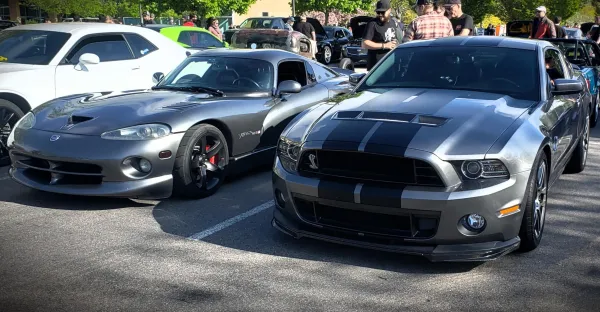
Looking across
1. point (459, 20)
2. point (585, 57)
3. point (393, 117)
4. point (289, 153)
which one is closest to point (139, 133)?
point (289, 153)

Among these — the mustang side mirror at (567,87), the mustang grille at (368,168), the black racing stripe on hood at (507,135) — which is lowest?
the mustang grille at (368,168)

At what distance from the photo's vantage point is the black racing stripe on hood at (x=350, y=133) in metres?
4.52

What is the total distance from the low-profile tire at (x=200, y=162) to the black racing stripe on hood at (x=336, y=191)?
6.06 ft

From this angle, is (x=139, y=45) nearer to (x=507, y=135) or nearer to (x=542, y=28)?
(x=507, y=135)

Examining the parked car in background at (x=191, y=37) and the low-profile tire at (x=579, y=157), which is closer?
the low-profile tire at (x=579, y=157)

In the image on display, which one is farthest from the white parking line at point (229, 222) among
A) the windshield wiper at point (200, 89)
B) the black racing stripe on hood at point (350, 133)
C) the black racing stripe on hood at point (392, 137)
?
the black racing stripe on hood at point (392, 137)

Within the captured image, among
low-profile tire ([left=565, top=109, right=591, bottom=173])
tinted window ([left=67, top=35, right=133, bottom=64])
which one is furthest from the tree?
low-profile tire ([left=565, top=109, right=591, bottom=173])

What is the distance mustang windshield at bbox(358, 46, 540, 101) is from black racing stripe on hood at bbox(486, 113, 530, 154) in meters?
0.62

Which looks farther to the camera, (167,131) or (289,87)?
(289,87)

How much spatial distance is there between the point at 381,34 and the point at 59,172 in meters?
5.69

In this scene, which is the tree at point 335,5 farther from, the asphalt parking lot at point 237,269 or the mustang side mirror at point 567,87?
the asphalt parking lot at point 237,269

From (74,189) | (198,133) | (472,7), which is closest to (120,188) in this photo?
(74,189)

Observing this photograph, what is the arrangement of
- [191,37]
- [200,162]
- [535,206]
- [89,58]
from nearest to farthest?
1. [535,206]
2. [200,162]
3. [89,58]
4. [191,37]

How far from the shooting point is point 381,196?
4.32 meters
